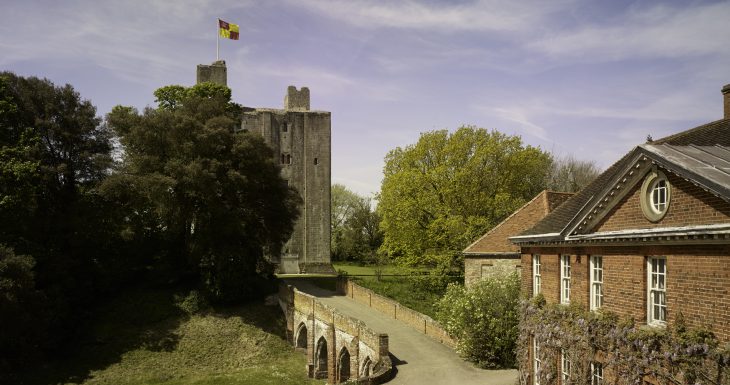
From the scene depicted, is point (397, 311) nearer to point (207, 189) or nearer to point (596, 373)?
point (207, 189)

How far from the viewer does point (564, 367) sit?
15797 millimetres

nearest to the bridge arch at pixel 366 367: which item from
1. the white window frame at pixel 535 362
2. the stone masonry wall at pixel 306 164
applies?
the white window frame at pixel 535 362

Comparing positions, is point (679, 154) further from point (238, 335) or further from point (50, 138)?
point (50, 138)

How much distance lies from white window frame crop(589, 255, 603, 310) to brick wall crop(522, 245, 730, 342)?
0.12m

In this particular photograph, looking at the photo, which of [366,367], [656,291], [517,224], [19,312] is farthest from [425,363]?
[19,312]

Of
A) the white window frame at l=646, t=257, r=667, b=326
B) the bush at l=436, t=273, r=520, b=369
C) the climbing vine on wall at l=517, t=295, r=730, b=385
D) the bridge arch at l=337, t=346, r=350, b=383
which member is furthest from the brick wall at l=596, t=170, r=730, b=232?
the bridge arch at l=337, t=346, r=350, b=383

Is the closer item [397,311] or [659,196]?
[659,196]

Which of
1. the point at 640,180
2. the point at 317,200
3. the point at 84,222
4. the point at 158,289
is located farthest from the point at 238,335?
the point at 640,180

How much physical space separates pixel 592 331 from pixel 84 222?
28846 mm

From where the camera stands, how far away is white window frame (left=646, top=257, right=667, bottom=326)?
12.2 metres

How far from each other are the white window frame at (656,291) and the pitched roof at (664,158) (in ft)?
6.84

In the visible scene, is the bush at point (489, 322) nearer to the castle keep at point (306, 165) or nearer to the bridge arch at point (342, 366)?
the bridge arch at point (342, 366)

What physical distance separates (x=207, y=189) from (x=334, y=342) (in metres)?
11.2

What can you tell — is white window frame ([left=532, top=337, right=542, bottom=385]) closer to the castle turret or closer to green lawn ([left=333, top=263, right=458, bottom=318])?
green lawn ([left=333, top=263, right=458, bottom=318])
